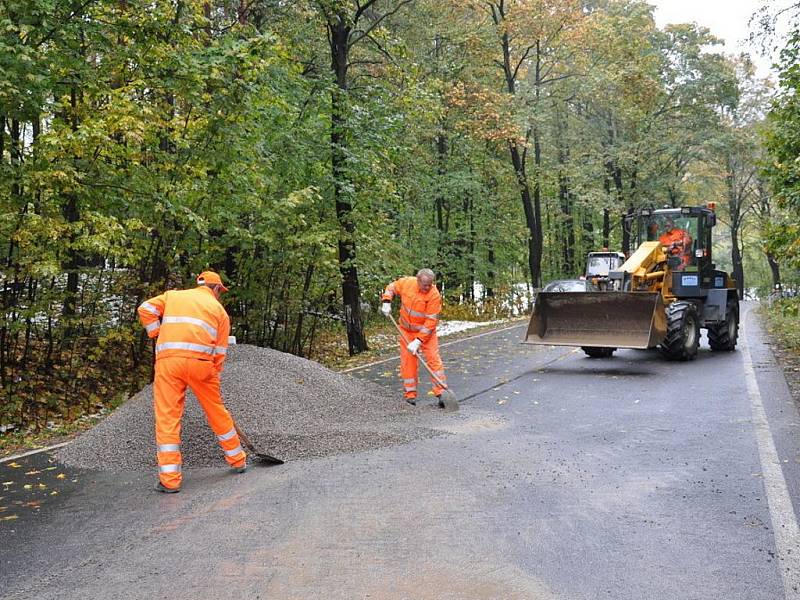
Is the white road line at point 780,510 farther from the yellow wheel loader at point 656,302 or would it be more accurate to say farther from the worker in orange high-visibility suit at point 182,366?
the yellow wheel loader at point 656,302

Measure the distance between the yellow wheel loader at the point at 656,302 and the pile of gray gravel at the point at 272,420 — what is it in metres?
5.24

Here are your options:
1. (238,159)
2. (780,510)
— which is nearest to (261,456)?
(780,510)

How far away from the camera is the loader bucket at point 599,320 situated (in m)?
13.1

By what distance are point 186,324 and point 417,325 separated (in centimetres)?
445

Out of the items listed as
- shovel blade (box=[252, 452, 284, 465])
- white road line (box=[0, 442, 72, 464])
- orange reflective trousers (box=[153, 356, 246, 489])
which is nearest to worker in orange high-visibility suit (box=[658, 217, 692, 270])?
shovel blade (box=[252, 452, 284, 465])

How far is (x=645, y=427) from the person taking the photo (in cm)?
816

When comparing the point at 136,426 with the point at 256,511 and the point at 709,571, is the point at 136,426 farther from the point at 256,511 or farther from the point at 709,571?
the point at 709,571

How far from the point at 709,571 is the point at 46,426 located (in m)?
8.22

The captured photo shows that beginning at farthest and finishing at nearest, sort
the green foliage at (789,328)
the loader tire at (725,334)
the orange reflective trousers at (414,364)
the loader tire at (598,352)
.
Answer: the loader tire at (725,334) < the loader tire at (598,352) < the green foliage at (789,328) < the orange reflective trousers at (414,364)

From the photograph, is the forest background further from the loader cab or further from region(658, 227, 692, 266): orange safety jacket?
region(658, 227, 692, 266): orange safety jacket

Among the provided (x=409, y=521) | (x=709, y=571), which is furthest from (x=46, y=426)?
(x=709, y=571)

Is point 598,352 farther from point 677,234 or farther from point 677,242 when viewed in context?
point 677,234

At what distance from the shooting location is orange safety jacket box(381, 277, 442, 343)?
10.1 metres

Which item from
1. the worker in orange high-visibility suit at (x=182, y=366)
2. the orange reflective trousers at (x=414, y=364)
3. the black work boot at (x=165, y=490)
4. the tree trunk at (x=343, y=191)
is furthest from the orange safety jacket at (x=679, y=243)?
the black work boot at (x=165, y=490)
